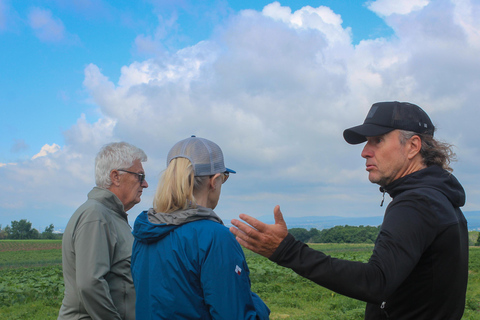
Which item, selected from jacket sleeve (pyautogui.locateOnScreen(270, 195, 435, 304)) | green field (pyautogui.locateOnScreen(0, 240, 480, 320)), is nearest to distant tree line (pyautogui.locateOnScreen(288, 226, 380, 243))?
green field (pyautogui.locateOnScreen(0, 240, 480, 320))

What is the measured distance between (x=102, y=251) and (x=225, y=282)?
155cm

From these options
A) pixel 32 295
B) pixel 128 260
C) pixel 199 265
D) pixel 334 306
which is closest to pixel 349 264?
pixel 199 265

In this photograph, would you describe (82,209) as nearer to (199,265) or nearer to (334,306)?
(199,265)

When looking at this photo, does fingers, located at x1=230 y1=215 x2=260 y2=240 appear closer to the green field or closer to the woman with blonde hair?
the woman with blonde hair

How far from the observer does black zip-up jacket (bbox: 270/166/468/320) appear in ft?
5.52

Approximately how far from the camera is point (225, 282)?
6.46 ft

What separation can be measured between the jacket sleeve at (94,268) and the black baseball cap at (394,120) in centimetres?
211

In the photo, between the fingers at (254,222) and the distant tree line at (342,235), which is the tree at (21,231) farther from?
the fingers at (254,222)

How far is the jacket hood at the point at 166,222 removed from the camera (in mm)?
2133

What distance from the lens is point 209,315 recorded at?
2.03 meters

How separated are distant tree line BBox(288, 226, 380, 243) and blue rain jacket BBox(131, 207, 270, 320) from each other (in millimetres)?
44970

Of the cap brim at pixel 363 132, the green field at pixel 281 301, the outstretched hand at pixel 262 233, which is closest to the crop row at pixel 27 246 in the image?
the green field at pixel 281 301

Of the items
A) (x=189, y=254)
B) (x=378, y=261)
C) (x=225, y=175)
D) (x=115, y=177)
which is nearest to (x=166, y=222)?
(x=189, y=254)

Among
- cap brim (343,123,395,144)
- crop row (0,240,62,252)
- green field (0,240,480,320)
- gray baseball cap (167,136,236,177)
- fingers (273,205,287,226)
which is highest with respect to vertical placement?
cap brim (343,123,395,144)
